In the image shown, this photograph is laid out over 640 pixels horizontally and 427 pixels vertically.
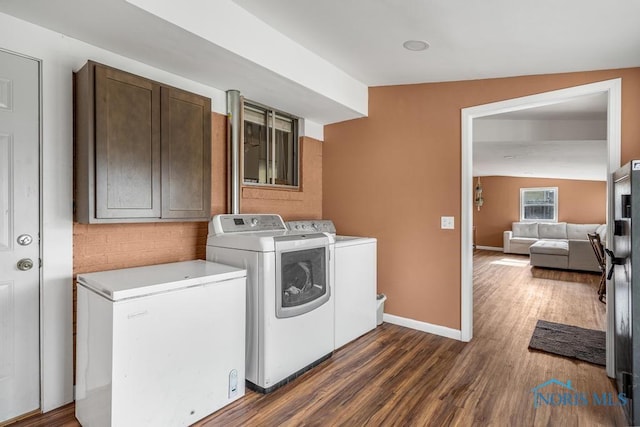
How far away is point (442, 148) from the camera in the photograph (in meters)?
3.29

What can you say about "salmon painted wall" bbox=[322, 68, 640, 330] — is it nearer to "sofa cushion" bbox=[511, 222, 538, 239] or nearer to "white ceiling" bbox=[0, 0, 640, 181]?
"white ceiling" bbox=[0, 0, 640, 181]

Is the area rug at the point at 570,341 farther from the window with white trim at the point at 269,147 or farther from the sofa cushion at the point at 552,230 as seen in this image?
the sofa cushion at the point at 552,230

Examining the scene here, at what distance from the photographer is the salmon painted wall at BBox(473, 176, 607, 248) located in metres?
8.55

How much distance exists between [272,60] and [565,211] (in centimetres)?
943

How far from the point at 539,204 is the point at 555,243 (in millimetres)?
2472

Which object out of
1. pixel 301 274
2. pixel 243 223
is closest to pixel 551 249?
pixel 301 274

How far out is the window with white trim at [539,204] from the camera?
360 inches

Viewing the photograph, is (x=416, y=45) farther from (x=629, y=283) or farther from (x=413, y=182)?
(x=629, y=283)

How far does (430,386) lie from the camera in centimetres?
237

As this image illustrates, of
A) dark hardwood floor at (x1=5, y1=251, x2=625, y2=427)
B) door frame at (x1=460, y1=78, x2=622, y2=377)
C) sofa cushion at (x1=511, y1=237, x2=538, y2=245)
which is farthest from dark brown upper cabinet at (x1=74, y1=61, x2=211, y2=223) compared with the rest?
sofa cushion at (x1=511, y1=237, x2=538, y2=245)

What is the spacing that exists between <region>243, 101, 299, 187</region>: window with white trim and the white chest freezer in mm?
1458

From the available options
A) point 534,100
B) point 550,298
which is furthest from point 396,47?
point 550,298

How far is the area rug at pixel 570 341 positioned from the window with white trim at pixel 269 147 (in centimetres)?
286

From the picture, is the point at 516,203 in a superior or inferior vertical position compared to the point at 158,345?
superior
